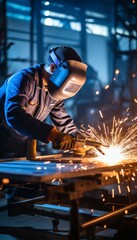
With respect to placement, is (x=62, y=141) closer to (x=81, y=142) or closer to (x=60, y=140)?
(x=60, y=140)

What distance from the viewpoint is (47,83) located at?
3652 mm

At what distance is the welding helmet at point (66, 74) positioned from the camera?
3301 millimetres

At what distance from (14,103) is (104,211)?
1381mm

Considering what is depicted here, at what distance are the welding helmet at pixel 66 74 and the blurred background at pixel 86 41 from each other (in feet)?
25.5

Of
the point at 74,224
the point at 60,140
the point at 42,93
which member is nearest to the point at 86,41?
the point at 42,93

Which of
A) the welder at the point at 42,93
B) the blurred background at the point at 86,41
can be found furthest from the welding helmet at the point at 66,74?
the blurred background at the point at 86,41

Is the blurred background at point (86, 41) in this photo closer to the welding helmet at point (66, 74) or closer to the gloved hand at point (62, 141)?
the welding helmet at point (66, 74)

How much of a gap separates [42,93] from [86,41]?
12.3m

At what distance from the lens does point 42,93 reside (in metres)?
3.76

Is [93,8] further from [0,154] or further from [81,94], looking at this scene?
[0,154]

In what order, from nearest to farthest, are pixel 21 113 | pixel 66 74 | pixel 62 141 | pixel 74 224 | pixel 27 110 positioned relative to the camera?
1. pixel 74 224
2. pixel 62 141
3. pixel 21 113
4. pixel 66 74
5. pixel 27 110

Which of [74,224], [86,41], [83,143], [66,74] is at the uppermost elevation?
[86,41]

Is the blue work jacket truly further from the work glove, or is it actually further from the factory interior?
the factory interior

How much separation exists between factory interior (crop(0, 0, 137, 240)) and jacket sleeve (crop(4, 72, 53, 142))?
0.26 m
